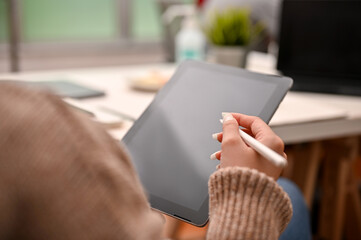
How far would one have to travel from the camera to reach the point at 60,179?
0.34 metres

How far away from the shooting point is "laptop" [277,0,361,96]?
4.89 ft

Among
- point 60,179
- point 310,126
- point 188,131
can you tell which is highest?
point 60,179

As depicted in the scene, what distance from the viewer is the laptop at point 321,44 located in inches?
58.7

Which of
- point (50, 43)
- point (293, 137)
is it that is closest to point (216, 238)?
point (293, 137)

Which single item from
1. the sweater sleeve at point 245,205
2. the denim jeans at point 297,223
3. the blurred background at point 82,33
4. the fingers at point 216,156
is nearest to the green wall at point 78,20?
the blurred background at point 82,33

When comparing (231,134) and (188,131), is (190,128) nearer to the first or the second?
(188,131)

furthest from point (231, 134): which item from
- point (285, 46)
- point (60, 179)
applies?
point (285, 46)

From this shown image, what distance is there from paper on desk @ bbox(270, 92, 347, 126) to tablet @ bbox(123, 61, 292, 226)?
32 centimetres

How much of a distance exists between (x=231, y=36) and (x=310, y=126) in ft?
1.83

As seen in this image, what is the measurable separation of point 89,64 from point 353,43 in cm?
240

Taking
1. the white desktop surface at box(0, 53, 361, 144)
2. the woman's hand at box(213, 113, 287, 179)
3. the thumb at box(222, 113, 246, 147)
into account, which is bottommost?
the white desktop surface at box(0, 53, 361, 144)

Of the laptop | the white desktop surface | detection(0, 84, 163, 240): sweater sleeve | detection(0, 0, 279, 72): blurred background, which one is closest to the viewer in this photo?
detection(0, 84, 163, 240): sweater sleeve

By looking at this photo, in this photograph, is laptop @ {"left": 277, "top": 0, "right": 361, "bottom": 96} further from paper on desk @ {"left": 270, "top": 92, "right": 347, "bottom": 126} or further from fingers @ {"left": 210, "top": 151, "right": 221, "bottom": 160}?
fingers @ {"left": 210, "top": 151, "right": 221, "bottom": 160}

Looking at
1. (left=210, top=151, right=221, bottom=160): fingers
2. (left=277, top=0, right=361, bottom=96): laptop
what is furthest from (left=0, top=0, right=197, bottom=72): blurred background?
(left=210, top=151, right=221, bottom=160): fingers
